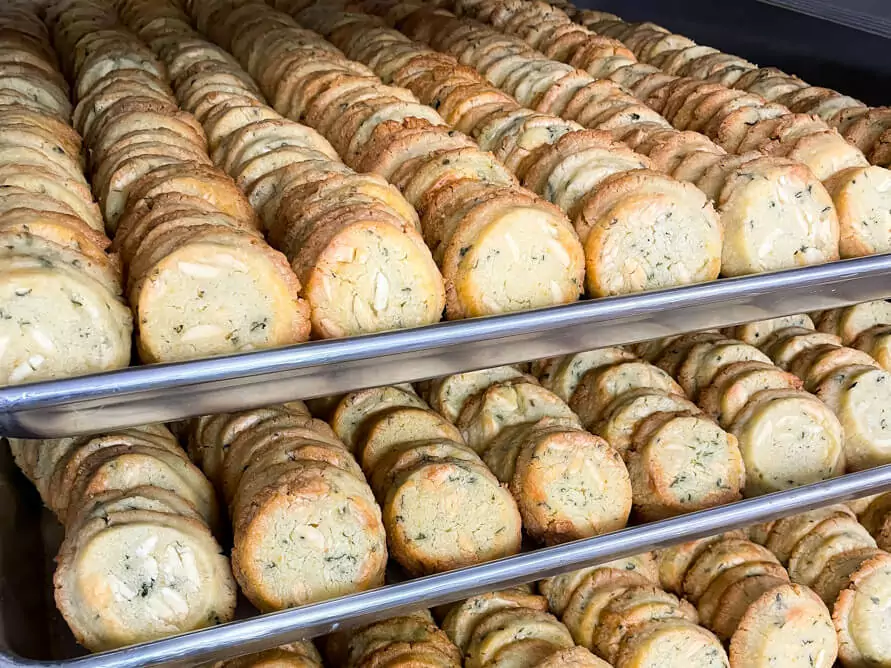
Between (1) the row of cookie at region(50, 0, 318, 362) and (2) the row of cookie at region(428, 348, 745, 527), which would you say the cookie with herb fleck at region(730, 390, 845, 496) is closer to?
(2) the row of cookie at region(428, 348, 745, 527)

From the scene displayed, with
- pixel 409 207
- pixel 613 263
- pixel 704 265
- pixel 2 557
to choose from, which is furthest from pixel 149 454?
pixel 704 265

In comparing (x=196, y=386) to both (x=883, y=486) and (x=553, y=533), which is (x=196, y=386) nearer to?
(x=553, y=533)

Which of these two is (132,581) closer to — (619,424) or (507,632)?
(507,632)

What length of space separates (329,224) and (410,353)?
34cm

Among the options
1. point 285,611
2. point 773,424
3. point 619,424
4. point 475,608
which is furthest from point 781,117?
point 285,611

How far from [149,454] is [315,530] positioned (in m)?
0.37

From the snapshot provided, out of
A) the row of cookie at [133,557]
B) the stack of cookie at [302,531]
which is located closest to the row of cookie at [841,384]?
the stack of cookie at [302,531]

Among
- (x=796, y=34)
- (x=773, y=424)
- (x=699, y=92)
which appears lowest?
(x=773, y=424)

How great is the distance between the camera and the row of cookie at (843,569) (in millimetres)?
2023

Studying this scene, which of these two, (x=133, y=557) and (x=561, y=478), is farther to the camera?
(x=561, y=478)

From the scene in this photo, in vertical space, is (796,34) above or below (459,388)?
above

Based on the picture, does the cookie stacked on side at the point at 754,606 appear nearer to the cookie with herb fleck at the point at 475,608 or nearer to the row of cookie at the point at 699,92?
the cookie with herb fleck at the point at 475,608

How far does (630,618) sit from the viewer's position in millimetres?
1855

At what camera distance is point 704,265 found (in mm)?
1908
